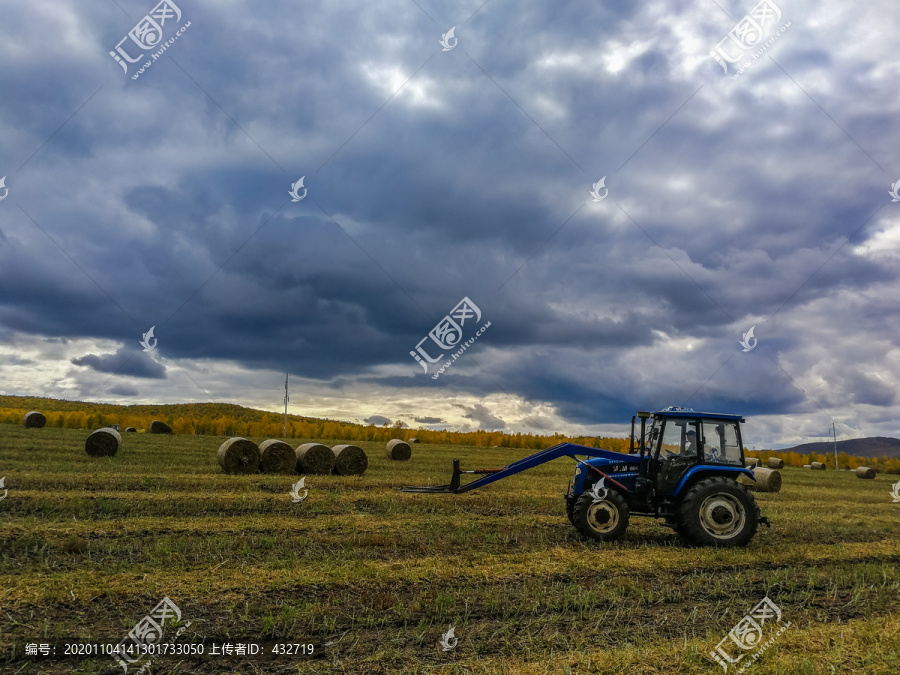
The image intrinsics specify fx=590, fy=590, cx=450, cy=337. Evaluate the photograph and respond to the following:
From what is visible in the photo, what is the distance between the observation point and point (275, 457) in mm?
20938

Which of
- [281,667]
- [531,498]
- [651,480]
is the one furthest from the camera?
[531,498]

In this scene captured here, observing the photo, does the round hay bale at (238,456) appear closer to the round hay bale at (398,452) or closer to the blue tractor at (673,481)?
the blue tractor at (673,481)

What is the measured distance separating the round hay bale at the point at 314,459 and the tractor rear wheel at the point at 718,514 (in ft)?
46.1

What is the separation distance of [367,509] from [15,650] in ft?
28.3

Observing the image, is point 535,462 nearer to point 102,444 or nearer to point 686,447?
point 686,447

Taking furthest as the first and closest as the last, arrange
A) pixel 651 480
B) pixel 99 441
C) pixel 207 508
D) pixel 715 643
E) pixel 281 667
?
1. pixel 99 441
2. pixel 207 508
3. pixel 651 480
4. pixel 715 643
5. pixel 281 667

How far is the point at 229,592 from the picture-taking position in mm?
6957

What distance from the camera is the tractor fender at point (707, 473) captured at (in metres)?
10.9

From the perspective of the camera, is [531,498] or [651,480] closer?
[651,480]

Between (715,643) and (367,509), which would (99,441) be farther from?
(715,643)

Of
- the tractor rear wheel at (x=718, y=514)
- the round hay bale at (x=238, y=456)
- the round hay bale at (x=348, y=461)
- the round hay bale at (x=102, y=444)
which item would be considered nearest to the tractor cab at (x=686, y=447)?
the tractor rear wheel at (x=718, y=514)

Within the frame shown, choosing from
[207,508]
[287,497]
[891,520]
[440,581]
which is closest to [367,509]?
[287,497]

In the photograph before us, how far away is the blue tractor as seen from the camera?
10.6 metres

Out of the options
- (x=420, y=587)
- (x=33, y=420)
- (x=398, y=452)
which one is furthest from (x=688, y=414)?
(x=33, y=420)
